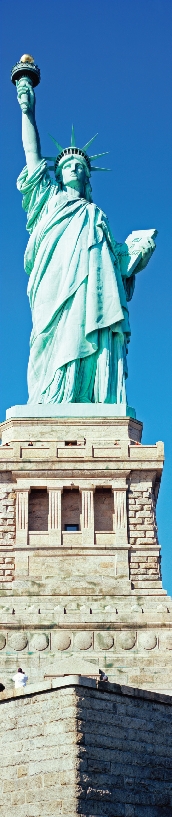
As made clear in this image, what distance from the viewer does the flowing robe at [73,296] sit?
Result: 30906 mm

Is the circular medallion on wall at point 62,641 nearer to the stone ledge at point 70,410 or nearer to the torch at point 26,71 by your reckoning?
the stone ledge at point 70,410

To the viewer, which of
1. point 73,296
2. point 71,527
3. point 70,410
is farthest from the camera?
point 73,296

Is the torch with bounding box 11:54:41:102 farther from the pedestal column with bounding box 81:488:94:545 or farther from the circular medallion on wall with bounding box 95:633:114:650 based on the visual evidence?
the circular medallion on wall with bounding box 95:633:114:650

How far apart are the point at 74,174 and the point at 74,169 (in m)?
0.13

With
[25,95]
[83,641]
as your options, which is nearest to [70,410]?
[83,641]

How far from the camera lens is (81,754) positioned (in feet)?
55.9

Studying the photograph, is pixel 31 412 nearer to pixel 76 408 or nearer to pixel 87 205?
pixel 76 408

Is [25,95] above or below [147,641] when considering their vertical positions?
above

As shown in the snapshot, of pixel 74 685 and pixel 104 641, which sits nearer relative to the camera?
pixel 74 685

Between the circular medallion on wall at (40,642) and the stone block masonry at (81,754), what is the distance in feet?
19.4

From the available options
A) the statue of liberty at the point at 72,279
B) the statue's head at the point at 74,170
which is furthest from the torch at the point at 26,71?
the statue's head at the point at 74,170

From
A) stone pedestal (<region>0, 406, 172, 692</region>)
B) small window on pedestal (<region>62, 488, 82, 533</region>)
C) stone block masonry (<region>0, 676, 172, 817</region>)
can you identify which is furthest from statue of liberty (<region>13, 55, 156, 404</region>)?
stone block masonry (<region>0, 676, 172, 817</region>)

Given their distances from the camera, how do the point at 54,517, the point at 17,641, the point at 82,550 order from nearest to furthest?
the point at 17,641 < the point at 82,550 < the point at 54,517

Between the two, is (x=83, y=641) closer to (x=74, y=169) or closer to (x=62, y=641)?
(x=62, y=641)
